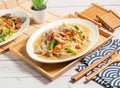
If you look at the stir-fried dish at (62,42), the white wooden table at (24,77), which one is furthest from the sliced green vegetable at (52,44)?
the white wooden table at (24,77)

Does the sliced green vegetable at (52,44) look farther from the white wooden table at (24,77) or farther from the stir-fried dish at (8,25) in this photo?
the stir-fried dish at (8,25)

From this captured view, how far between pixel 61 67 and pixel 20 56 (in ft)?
0.58

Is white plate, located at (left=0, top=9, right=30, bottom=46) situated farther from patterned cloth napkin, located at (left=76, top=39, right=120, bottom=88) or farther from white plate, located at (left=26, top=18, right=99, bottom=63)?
patterned cloth napkin, located at (left=76, top=39, right=120, bottom=88)

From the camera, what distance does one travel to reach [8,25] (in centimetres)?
139

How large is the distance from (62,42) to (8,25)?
0.31m

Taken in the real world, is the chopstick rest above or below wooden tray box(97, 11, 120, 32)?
below

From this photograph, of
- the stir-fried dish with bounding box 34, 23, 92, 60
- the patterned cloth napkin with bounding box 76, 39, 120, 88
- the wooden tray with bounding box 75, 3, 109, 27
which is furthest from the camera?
the wooden tray with bounding box 75, 3, 109, 27

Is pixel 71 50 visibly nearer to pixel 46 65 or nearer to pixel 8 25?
pixel 46 65

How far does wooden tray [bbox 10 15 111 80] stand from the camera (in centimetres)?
114

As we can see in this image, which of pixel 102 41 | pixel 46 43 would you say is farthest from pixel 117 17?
pixel 46 43

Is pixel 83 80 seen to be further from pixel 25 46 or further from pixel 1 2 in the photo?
pixel 1 2

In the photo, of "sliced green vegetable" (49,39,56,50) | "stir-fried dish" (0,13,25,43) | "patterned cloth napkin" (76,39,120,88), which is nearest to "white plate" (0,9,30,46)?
"stir-fried dish" (0,13,25,43)

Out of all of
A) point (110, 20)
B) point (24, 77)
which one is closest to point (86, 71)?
point (24, 77)

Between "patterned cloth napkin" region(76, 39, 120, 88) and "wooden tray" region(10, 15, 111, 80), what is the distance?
0.02 meters
